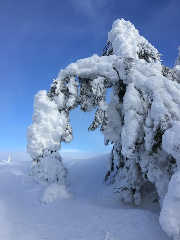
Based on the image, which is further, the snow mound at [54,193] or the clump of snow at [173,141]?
the snow mound at [54,193]

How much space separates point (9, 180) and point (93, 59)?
498 cm

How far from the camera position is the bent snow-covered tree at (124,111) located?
4043 mm

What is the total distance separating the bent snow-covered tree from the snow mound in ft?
2.61

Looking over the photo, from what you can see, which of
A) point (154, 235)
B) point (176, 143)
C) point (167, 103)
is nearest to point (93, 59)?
point (167, 103)

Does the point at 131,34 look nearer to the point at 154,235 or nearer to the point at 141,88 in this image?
the point at 141,88

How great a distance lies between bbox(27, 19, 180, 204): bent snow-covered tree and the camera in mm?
4043

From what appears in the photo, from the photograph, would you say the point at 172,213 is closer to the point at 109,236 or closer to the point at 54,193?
the point at 109,236

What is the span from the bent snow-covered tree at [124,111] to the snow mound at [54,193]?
0.80 metres

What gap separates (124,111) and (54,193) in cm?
279

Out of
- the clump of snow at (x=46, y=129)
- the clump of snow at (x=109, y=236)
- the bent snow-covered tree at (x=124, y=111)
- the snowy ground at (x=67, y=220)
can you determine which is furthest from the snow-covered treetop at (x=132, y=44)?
the clump of snow at (x=109, y=236)

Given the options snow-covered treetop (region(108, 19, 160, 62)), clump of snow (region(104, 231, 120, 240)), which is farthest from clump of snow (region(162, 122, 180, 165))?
snow-covered treetop (region(108, 19, 160, 62))

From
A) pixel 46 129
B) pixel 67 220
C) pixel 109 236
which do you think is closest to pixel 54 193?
pixel 67 220

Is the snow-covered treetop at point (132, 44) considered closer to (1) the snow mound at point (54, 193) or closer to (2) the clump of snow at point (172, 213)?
(1) the snow mound at point (54, 193)

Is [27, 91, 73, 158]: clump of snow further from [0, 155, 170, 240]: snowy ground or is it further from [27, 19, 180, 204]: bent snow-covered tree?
[0, 155, 170, 240]: snowy ground
